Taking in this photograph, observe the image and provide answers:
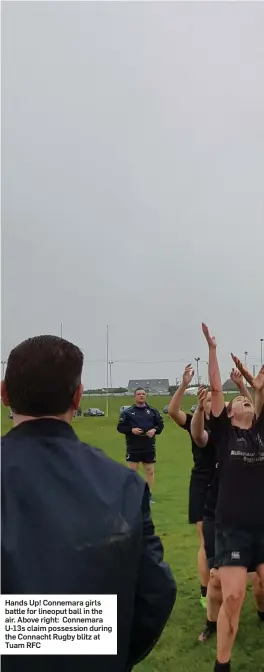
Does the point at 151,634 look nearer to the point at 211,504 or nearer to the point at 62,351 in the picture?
the point at 62,351

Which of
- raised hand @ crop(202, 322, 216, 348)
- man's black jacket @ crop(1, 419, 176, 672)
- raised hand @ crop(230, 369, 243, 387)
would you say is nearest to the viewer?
man's black jacket @ crop(1, 419, 176, 672)

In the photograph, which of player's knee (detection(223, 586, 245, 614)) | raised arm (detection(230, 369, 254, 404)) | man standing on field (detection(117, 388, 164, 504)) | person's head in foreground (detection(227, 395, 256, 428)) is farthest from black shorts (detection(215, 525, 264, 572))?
man standing on field (detection(117, 388, 164, 504))

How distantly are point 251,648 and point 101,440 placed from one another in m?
18.2

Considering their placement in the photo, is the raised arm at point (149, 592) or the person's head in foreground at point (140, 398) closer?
the raised arm at point (149, 592)

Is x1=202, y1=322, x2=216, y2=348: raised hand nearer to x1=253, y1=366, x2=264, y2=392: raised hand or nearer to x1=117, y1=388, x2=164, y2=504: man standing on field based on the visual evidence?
x1=253, y1=366, x2=264, y2=392: raised hand

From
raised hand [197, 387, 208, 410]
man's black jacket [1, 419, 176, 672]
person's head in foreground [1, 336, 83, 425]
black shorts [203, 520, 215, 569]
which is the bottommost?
black shorts [203, 520, 215, 569]

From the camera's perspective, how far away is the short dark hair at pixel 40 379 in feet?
6.04

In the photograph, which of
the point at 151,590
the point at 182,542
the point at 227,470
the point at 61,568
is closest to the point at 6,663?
the point at 61,568

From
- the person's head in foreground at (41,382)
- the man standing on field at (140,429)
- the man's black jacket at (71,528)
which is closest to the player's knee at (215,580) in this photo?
the man's black jacket at (71,528)

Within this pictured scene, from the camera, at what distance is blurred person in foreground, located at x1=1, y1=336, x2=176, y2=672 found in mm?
1670

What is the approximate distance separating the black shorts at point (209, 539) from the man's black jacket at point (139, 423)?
553 centimetres

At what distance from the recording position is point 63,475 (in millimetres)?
1736

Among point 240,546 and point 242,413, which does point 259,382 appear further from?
point 240,546
